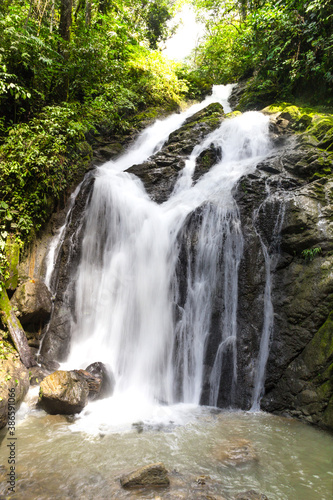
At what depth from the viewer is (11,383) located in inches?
166

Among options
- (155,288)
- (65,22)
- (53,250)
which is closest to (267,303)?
(155,288)

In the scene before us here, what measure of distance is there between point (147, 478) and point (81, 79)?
10833 mm

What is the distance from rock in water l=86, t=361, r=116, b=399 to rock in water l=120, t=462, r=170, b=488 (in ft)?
7.08

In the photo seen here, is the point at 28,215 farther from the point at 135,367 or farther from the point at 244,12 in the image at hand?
the point at 244,12

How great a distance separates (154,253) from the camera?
697 centimetres

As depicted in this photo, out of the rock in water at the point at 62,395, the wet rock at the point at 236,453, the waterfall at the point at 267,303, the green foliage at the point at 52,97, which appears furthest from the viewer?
the green foliage at the point at 52,97

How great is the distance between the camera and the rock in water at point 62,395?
4340mm

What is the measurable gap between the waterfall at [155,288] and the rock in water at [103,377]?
0.21m

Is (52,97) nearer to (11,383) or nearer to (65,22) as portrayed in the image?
(65,22)

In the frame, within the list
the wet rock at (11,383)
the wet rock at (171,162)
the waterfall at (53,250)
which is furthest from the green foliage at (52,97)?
the wet rock at (171,162)

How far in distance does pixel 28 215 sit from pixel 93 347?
3377 mm

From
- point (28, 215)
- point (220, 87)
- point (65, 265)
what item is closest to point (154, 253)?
point (65, 265)

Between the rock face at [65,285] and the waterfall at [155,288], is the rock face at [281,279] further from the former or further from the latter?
the waterfall at [155,288]

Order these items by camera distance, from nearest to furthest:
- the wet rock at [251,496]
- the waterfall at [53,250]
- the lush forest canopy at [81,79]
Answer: the wet rock at [251,496], the lush forest canopy at [81,79], the waterfall at [53,250]
